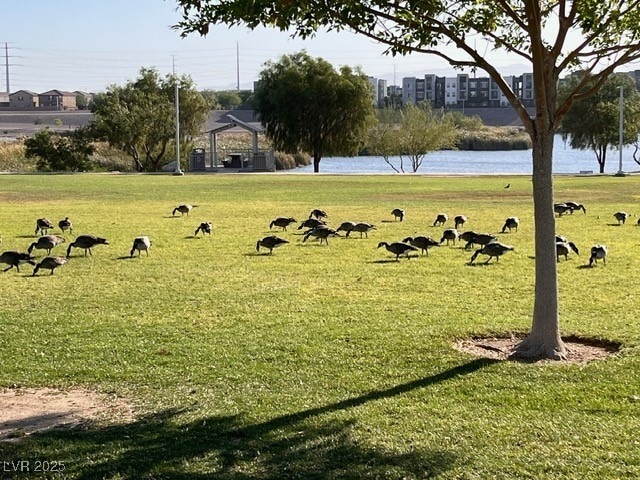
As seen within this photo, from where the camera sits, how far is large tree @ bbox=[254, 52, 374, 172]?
217 feet

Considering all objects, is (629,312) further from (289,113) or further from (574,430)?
(289,113)

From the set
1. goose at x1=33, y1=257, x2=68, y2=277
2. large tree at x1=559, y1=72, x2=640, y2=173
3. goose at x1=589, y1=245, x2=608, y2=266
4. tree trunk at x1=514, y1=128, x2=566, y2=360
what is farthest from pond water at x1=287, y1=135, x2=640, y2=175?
tree trunk at x1=514, y1=128, x2=566, y2=360

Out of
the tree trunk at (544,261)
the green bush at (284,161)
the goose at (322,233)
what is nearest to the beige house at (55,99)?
the green bush at (284,161)

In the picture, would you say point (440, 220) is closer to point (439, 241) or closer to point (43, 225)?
point (439, 241)

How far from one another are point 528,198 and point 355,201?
22.0 feet

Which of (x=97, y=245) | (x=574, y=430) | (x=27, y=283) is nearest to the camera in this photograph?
(x=574, y=430)

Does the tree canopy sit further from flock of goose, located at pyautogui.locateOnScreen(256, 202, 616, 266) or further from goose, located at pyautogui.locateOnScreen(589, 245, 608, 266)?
goose, located at pyautogui.locateOnScreen(589, 245, 608, 266)

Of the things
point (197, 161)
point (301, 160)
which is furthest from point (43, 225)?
point (301, 160)

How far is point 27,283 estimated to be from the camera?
13.6 metres

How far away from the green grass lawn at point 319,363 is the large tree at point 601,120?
157 ft

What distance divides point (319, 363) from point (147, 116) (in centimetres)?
5678

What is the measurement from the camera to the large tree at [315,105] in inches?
2608

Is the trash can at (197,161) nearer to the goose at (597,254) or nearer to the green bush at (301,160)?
the green bush at (301,160)

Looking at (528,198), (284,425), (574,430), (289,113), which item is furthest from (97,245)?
(289,113)
